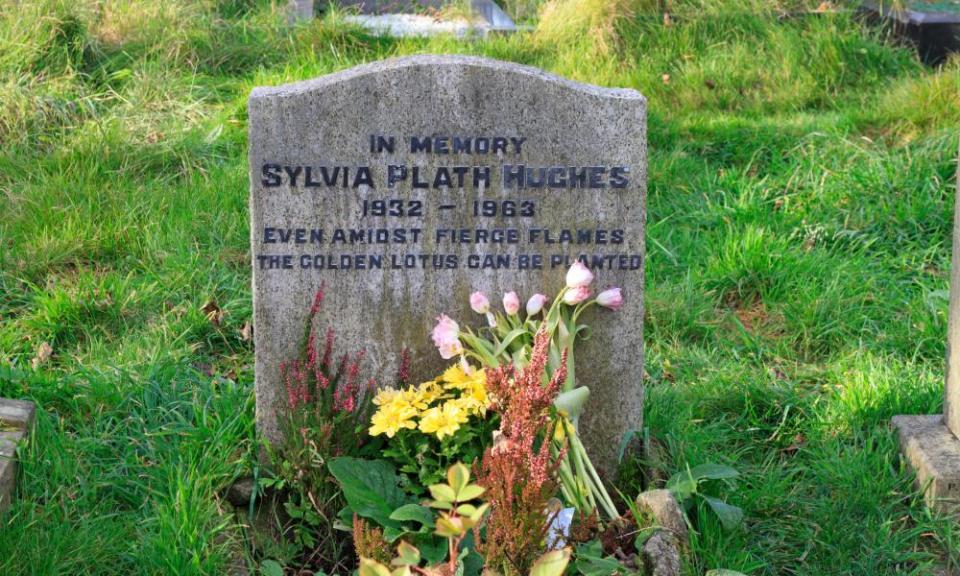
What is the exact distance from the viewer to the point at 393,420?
10.3 feet

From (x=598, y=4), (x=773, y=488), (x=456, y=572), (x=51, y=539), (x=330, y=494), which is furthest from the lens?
(x=598, y=4)

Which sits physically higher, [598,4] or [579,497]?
[598,4]

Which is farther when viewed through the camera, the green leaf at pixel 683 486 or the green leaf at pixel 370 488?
the green leaf at pixel 683 486

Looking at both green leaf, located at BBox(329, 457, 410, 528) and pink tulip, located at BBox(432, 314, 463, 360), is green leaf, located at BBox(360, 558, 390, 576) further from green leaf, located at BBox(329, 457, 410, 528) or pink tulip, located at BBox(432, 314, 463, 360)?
pink tulip, located at BBox(432, 314, 463, 360)

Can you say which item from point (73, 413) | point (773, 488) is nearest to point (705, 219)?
point (773, 488)

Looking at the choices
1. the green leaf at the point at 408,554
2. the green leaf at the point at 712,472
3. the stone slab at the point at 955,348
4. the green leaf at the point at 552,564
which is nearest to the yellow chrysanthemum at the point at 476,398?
the green leaf at the point at 712,472

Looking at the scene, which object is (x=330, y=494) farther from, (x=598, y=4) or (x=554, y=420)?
(x=598, y=4)

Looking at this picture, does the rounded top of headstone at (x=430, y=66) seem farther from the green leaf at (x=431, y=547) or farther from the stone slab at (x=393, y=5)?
the stone slab at (x=393, y=5)

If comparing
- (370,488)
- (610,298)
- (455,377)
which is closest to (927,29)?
(610,298)

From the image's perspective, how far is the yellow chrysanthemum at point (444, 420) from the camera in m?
3.07

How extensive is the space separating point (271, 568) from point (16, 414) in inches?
35.3

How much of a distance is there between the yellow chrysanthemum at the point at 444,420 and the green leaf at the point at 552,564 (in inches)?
37.2

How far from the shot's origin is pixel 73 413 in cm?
364

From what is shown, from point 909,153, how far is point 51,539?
3.86m
